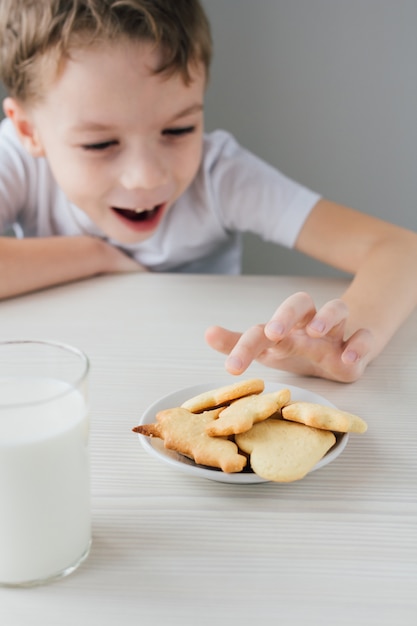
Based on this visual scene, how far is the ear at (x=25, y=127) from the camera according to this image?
4.24 feet

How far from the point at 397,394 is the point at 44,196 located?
2.99ft

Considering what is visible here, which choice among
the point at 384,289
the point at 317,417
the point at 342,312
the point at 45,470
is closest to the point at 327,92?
the point at 384,289

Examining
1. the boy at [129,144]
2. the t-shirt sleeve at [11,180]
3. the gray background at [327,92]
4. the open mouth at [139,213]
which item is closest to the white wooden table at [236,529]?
the boy at [129,144]

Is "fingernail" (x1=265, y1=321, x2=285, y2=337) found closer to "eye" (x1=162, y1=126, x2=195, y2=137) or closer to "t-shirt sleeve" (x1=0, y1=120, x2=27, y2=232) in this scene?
"eye" (x1=162, y1=126, x2=195, y2=137)

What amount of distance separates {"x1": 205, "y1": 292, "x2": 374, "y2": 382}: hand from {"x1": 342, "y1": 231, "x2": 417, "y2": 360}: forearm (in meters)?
0.07

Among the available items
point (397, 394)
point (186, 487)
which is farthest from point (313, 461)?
point (397, 394)

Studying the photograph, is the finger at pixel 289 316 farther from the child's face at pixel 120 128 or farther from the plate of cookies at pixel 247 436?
the child's face at pixel 120 128

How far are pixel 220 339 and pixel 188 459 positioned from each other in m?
0.22

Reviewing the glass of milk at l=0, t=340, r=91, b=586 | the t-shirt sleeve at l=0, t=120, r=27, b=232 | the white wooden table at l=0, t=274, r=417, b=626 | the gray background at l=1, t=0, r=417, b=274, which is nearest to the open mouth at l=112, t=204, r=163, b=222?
the t-shirt sleeve at l=0, t=120, r=27, b=232

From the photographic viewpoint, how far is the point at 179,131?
121cm

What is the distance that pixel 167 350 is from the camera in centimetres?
90

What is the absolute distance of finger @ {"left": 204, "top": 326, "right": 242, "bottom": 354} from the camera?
820 mm

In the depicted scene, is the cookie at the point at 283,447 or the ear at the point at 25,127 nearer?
the cookie at the point at 283,447

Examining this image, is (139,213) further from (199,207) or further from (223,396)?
(223,396)
